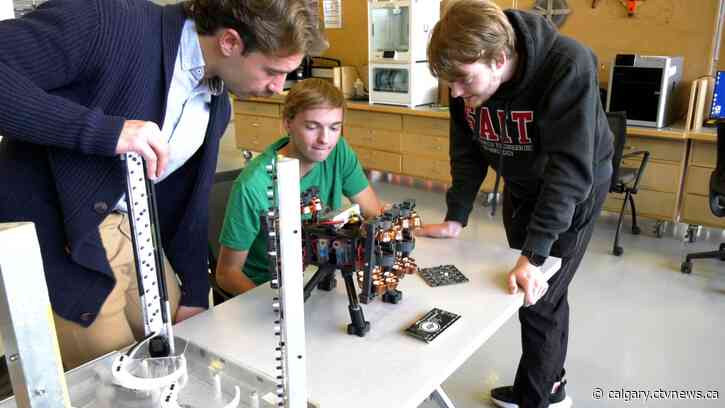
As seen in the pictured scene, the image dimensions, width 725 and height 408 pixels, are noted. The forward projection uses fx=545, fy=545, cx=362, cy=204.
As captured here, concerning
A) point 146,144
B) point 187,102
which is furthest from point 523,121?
point 146,144

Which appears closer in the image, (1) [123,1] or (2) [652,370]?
(1) [123,1]

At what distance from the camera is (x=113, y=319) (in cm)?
111

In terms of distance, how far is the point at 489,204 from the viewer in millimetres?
4172

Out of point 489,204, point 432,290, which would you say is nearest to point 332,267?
point 432,290

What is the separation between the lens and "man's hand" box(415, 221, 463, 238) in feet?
5.20

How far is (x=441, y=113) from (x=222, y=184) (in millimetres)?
2781

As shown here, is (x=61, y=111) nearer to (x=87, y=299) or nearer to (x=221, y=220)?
(x=87, y=299)

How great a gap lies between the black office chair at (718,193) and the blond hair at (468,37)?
6.99 ft

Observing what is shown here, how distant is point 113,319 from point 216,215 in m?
0.63

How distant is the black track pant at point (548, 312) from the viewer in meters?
1.51

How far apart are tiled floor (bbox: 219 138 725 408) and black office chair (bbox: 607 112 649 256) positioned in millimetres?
226

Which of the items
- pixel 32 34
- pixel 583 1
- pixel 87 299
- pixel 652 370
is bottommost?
pixel 652 370

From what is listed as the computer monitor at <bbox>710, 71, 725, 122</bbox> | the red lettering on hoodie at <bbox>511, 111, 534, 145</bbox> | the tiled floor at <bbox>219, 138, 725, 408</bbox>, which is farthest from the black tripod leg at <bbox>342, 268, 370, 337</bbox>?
the computer monitor at <bbox>710, 71, 725, 122</bbox>

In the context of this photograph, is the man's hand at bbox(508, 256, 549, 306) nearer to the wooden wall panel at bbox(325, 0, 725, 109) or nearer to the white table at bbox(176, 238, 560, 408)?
the white table at bbox(176, 238, 560, 408)
